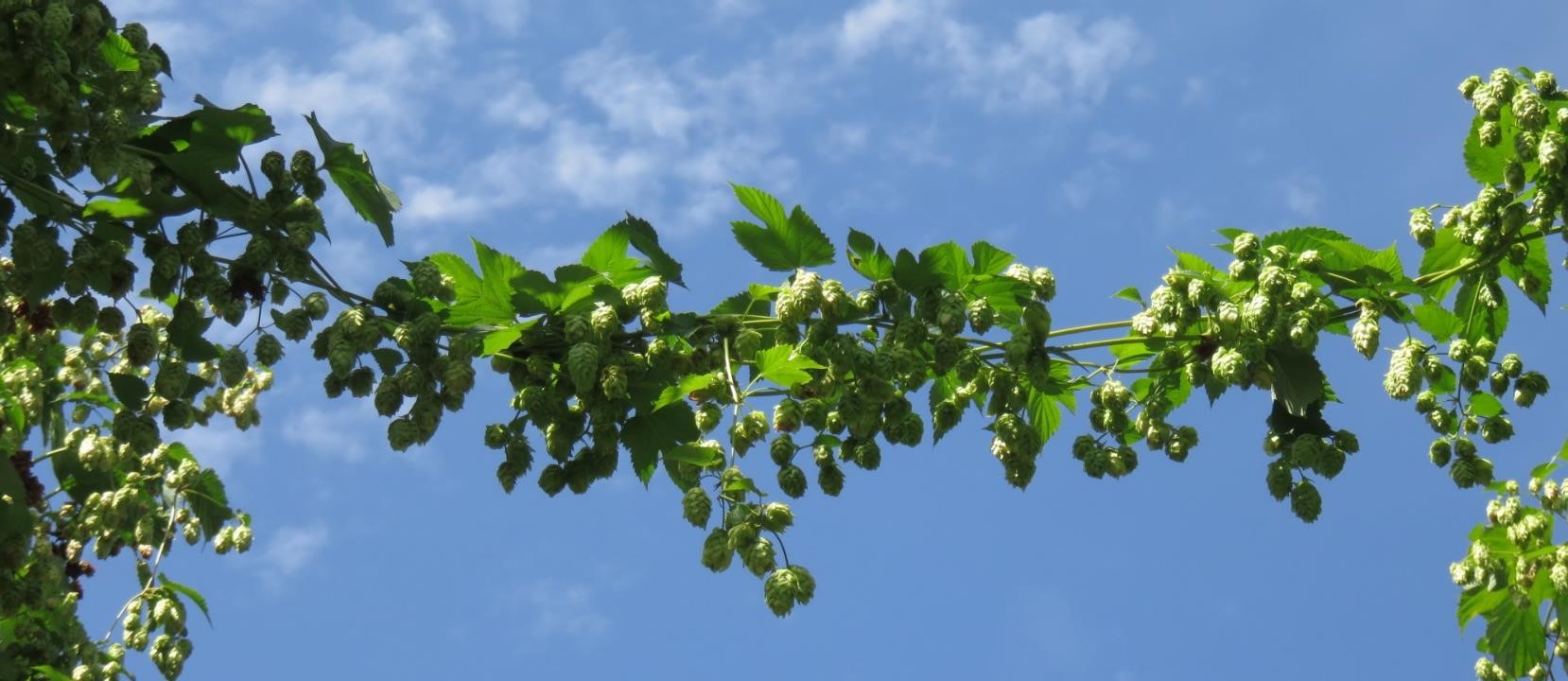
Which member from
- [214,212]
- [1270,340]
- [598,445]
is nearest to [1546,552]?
[1270,340]

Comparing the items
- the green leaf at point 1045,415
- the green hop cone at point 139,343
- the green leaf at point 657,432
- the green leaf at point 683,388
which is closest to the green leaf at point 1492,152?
the green leaf at point 1045,415

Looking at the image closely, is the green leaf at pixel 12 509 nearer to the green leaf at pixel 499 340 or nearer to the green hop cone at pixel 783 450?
the green leaf at pixel 499 340

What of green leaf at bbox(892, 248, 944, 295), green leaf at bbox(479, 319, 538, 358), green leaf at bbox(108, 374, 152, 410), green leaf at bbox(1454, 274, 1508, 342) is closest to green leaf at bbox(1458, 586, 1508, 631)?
green leaf at bbox(1454, 274, 1508, 342)

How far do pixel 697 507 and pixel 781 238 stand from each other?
0.95 metres

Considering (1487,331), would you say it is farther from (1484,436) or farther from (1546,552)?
(1546,552)

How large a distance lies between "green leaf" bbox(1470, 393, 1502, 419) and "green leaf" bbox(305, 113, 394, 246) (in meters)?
3.73

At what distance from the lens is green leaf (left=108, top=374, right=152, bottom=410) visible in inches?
180

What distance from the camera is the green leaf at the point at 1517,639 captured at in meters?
6.54

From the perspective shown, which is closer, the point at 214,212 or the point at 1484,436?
the point at 214,212

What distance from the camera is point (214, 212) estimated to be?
4625 millimetres

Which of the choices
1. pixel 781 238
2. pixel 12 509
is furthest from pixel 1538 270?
pixel 12 509

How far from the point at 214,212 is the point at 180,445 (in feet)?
8.30

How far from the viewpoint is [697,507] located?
424cm

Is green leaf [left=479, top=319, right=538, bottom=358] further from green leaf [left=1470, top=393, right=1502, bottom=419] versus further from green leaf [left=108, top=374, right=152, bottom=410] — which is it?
green leaf [left=1470, top=393, right=1502, bottom=419]
